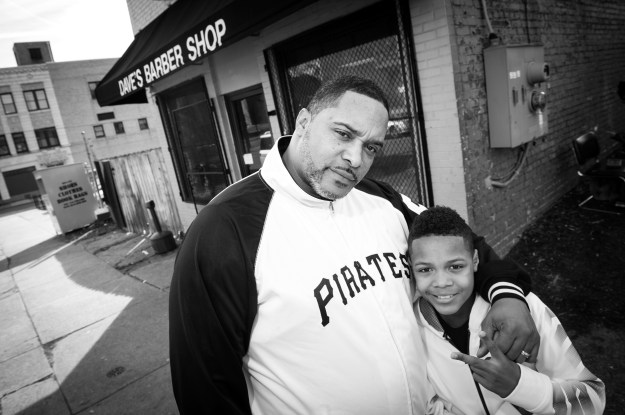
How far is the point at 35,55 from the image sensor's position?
36625mm

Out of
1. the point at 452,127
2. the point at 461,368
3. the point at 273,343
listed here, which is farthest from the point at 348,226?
the point at 452,127

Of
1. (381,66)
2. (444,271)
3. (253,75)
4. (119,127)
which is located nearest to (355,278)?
(444,271)

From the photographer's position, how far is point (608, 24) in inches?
272

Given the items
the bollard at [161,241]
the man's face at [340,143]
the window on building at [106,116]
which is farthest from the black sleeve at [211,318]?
the window on building at [106,116]

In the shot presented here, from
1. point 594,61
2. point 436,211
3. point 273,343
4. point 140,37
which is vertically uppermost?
point 140,37

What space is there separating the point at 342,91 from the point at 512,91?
3108 mm

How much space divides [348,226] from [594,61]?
24.4 feet

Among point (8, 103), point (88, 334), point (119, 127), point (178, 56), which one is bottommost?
point (88, 334)

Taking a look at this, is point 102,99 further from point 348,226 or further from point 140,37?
point 348,226

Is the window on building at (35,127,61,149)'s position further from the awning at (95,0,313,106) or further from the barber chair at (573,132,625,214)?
the barber chair at (573,132,625,214)

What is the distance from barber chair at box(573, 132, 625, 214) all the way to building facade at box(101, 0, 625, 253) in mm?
335

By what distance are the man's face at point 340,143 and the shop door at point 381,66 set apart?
7.52ft

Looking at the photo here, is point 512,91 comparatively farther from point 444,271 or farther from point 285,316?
point 285,316

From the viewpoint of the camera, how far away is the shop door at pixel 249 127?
5.63 meters
